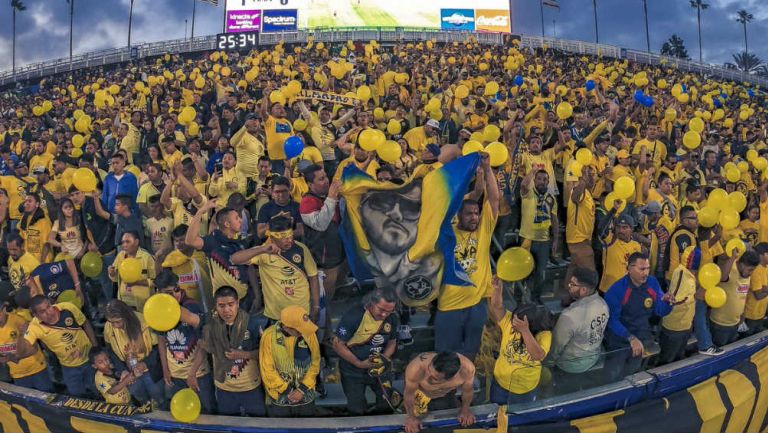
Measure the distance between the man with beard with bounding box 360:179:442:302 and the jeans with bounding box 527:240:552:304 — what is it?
226 cm

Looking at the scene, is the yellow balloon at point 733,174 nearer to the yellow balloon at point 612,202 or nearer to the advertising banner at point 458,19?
the yellow balloon at point 612,202

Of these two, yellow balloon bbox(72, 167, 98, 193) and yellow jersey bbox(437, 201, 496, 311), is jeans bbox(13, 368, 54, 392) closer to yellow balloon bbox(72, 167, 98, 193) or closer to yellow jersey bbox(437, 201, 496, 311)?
yellow balloon bbox(72, 167, 98, 193)

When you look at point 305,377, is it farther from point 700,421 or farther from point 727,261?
point 727,261

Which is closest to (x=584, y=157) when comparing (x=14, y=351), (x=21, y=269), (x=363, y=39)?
(x=14, y=351)

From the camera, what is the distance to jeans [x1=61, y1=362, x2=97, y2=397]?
4.95 m

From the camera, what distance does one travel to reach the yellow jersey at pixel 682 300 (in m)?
4.89

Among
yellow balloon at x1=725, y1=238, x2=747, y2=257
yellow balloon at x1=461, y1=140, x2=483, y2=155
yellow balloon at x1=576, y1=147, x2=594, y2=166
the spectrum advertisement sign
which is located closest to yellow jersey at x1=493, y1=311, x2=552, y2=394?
yellow balloon at x1=461, y1=140, x2=483, y2=155

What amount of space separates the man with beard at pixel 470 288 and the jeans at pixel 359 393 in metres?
0.69

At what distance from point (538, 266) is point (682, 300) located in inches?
73.8

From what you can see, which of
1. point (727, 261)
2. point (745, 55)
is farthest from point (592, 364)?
point (745, 55)

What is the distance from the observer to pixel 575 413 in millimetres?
3984

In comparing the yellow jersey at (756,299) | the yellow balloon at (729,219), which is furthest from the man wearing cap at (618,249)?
the yellow jersey at (756,299)

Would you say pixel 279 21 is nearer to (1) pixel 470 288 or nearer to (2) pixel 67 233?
(2) pixel 67 233

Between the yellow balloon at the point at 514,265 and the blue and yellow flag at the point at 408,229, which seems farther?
the blue and yellow flag at the point at 408,229
